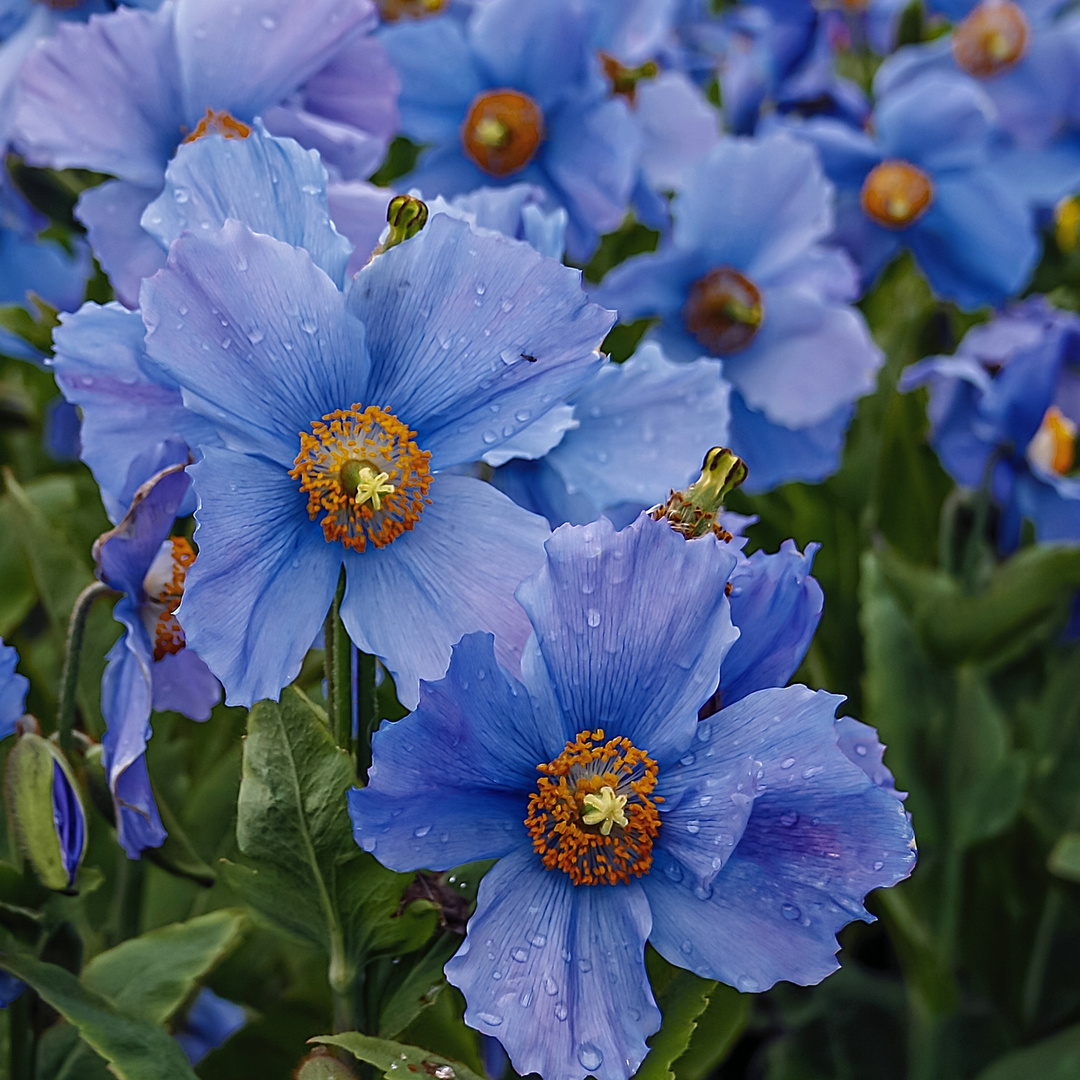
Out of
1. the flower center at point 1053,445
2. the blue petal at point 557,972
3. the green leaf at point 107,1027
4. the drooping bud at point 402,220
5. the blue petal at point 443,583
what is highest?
the drooping bud at point 402,220

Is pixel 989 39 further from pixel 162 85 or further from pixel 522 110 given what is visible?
pixel 162 85

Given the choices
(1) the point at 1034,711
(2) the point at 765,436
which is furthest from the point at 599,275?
(1) the point at 1034,711

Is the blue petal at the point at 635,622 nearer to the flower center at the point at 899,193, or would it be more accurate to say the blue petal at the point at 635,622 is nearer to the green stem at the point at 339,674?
the green stem at the point at 339,674

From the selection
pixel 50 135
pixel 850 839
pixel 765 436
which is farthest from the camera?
pixel 765 436

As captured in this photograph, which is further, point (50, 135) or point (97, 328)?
point (50, 135)

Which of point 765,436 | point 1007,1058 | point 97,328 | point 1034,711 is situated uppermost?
point 97,328

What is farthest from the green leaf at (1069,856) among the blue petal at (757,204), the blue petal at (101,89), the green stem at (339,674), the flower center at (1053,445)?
the blue petal at (101,89)

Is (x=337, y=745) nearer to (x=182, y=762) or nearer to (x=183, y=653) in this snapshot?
(x=183, y=653)
